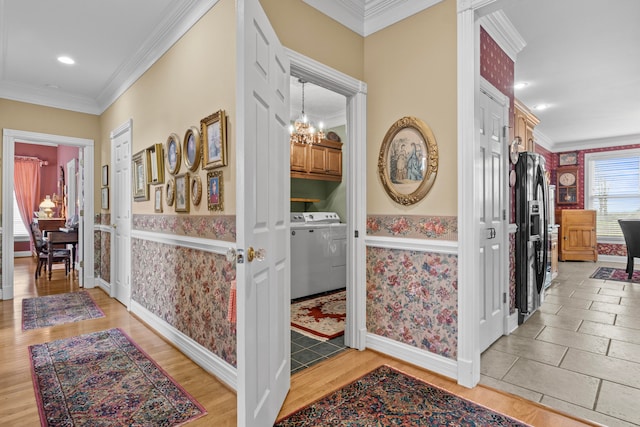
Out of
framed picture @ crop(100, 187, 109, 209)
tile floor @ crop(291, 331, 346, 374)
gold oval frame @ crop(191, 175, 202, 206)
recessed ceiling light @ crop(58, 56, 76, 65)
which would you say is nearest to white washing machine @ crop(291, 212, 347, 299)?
tile floor @ crop(291, 331, 346, 374)

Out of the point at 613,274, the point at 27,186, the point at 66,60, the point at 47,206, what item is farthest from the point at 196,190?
the point at 27,186

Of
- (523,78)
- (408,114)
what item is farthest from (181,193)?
(523,78)

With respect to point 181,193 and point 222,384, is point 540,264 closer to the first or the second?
point 222,384

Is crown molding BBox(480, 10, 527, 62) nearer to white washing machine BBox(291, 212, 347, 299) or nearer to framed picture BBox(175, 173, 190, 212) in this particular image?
framed picture BBox(175, 173, 190, 212)

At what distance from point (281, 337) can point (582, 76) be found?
4712 mm

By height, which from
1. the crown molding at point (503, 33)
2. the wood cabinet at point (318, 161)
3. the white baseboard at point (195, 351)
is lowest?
the white baseboard at point (195, 351)

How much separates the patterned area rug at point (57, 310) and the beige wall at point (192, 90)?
1262 mm

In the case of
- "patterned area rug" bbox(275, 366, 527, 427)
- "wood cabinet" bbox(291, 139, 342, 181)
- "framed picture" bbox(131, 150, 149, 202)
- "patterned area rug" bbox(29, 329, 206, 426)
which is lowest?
"patterned area rug" bbox(29, 329, 206, 426)

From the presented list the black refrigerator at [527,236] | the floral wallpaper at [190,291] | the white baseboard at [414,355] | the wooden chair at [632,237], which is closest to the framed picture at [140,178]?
the floral wallpaper at [190,291]

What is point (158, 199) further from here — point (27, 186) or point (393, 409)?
point (27, 186)

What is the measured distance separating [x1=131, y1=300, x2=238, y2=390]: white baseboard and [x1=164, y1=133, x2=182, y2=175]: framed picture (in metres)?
1.35

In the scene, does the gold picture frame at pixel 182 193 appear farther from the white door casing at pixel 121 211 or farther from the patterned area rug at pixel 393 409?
the patterned area rug at pixel 393 409

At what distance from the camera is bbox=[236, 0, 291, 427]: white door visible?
1.41 metres

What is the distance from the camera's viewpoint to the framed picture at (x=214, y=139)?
7.30 ft
